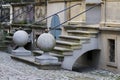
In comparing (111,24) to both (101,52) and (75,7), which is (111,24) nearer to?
(101,52)

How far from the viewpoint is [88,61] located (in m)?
17.4

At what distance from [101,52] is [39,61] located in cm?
248

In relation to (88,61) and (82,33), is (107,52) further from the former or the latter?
(88,61)

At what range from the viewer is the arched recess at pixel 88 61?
54.4ft

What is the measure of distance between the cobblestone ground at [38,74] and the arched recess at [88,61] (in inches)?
30.4

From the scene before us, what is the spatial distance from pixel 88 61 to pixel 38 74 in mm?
4341

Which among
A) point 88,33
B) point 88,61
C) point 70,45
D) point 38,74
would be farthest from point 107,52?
point 38,74

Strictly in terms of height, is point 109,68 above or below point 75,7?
below

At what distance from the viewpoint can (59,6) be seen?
64.7ft

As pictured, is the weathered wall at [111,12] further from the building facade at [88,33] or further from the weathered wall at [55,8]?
the weathered wall at [55,8]

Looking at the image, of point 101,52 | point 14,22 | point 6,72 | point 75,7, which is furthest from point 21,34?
point 14,22

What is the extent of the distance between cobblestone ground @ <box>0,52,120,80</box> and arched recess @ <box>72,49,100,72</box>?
77 centimetres

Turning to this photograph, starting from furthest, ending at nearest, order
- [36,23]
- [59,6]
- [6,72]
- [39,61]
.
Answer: [36,23], [59,6], [39,61], [6,72]

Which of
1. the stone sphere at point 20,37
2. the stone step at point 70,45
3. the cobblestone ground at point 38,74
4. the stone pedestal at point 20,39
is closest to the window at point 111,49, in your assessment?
the cobblestone ground at point 38,74
